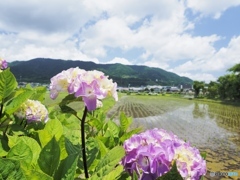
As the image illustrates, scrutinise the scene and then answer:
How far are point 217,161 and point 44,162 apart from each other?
1105 cm

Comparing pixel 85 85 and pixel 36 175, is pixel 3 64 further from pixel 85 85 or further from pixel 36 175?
pixel 36 175

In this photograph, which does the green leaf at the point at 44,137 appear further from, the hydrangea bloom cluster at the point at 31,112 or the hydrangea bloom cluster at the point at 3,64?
the hydrangea bloom cluster at the point at 3,64

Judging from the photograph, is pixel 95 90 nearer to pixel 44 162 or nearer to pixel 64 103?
pixel 64 103

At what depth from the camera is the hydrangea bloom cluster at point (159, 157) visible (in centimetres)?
113

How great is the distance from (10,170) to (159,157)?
1.98 feet

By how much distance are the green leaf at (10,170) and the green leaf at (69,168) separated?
0.72 feet

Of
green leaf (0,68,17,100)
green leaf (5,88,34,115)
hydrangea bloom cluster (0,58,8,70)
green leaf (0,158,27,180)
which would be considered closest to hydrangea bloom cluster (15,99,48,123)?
green leaf (5,88,34,115)

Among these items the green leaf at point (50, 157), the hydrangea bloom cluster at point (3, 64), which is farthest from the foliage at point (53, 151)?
the hydrangea bloom cluster at point (3, 64)

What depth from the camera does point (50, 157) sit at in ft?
3.30

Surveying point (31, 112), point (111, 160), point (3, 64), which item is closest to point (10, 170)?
point (111, 160)

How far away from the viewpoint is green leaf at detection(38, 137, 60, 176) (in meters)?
1.00

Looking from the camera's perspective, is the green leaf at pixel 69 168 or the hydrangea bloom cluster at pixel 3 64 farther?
the hydrangea bloom cluster at pixel 3 64

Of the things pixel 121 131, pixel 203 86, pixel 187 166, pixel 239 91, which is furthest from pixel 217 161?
pixel 203 86

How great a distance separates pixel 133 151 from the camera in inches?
49.3
